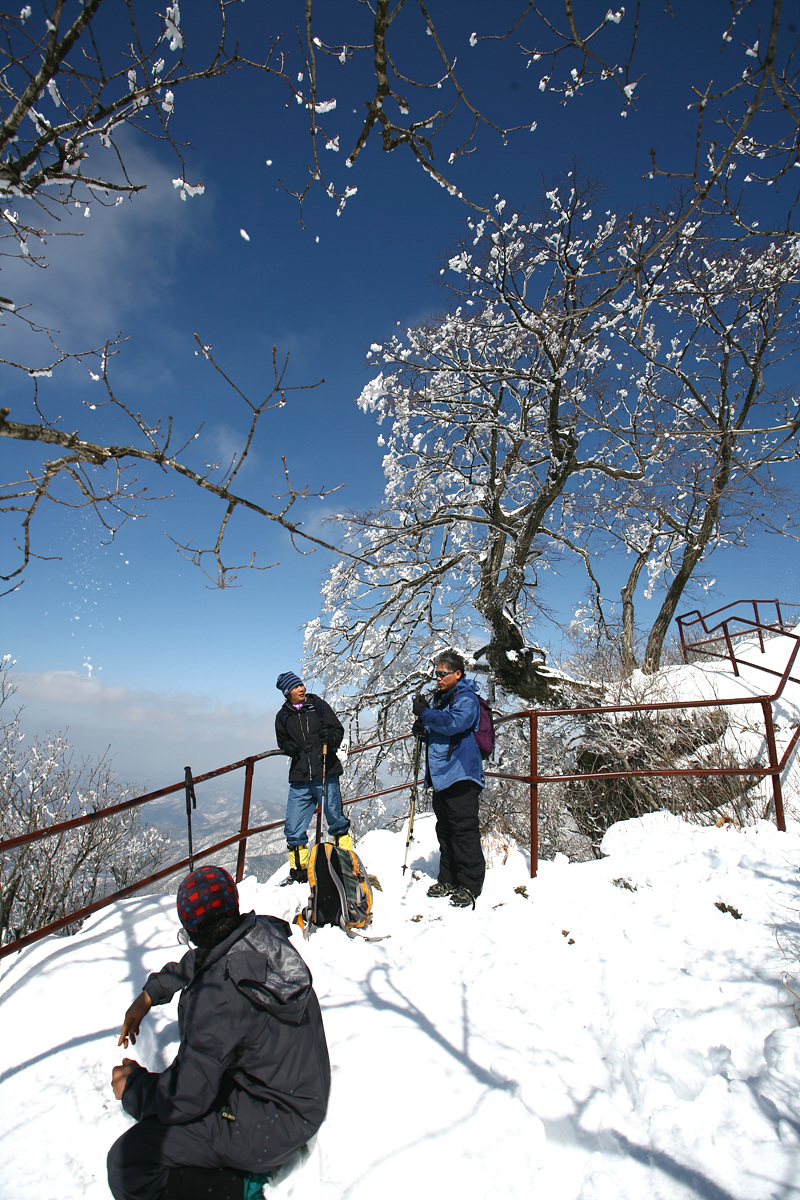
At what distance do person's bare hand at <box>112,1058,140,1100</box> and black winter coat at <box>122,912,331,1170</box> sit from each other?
4 centimetres

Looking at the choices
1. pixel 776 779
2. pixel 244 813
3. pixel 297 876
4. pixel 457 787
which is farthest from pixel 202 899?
pixel 776 779

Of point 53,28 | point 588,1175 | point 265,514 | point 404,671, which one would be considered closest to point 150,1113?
point 588,1175

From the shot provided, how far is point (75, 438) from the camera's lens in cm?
179

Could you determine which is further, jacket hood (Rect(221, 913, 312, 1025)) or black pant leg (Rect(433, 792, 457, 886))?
black pant leg (Rect(433, 792, 457, 886))

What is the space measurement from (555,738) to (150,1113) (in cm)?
767

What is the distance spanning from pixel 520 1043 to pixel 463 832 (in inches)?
63.2

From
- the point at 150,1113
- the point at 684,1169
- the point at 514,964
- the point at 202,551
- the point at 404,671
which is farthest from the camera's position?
the point at 404,671

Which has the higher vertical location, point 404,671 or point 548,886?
point 404,671

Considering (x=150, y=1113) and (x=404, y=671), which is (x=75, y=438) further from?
(x=404, y=671)

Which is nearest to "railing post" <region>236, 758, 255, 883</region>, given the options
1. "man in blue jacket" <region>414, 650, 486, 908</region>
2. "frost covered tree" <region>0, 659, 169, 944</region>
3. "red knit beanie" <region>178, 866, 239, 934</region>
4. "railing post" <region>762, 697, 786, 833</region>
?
"man in blue jacket" <region>414, 650, 486, 908</region>

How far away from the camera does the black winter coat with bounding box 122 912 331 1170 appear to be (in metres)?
1.76

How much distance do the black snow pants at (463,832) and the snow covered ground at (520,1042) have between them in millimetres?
279

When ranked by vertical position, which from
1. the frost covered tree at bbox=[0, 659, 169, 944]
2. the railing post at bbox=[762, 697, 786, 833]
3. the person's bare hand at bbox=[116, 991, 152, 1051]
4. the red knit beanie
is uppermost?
the railing post at bbox=[762, 697, 786, 833]

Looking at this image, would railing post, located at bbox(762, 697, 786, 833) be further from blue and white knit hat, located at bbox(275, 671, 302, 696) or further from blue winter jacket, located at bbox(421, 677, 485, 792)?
blue and white knit hat, located at bbox(275, 671, 302, 696)
